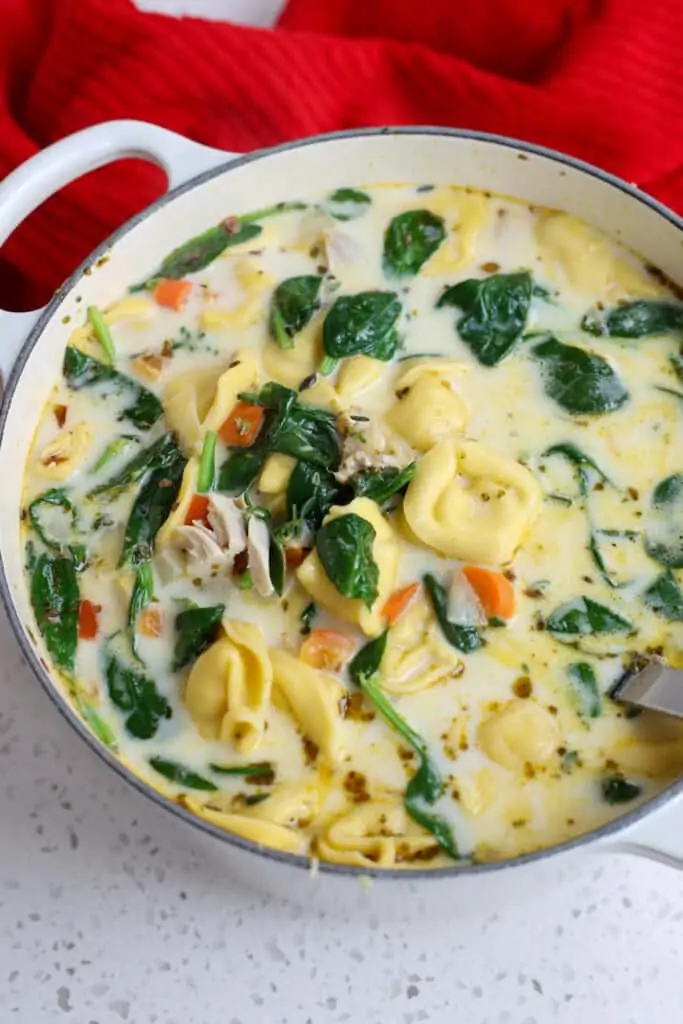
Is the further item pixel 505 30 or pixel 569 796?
pixel 505 30

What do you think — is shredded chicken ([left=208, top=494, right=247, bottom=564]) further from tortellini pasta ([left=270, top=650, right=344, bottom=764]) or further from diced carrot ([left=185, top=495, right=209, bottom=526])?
tortellini pasta ([left=270, top=650, right=344, bottom=764])

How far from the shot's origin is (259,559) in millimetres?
1755

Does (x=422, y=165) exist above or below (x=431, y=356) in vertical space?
above

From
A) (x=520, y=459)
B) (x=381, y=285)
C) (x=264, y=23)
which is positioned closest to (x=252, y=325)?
(x=381, y=285)

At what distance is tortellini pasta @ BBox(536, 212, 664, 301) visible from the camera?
6.81ft

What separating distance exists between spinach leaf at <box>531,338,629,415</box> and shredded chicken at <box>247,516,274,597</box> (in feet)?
1.76

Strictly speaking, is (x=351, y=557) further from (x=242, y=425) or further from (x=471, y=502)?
(x=242, y=425)

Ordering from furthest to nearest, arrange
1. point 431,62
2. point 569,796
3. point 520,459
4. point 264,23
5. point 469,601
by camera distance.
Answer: point 264,23 → point 431,62 → point 520,459 → point 469,601 → point 569,796

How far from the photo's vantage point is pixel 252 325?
2059 mm

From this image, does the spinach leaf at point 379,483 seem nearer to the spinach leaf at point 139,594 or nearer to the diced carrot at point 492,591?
the diced carrot at point 492,591

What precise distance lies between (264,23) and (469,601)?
57.5 inches

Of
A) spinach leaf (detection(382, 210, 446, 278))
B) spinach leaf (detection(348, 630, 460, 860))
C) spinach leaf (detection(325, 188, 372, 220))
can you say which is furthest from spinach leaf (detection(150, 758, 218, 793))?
spinach leaf (detection(325, 188, 372, 220))

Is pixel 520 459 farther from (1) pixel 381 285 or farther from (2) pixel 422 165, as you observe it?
(2) pixel 422 165

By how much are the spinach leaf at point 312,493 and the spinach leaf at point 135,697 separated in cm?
33
